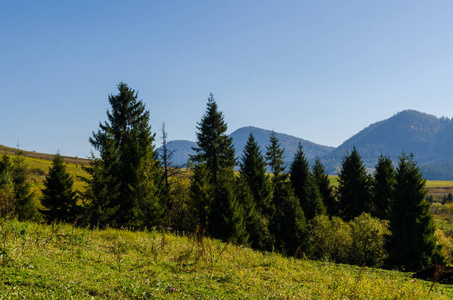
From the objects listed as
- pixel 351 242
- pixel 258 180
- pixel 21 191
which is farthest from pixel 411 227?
pixel 21 191

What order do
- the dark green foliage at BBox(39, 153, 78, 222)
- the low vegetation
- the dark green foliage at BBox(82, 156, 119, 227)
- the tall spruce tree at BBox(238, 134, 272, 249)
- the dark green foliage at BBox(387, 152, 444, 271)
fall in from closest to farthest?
the low vegetation
the dark green foliage at BBox(82, 156, 119, 227)
the dark green foliage at BBox(387, 152, 444, 271)
the dark green foliage at BBox(39, 153, 78, 222)
the tall spruce tree at BBox(238, 134, 272, 249)

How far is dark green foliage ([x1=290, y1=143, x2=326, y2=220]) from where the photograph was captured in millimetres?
51938

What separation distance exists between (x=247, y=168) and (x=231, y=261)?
125 feet

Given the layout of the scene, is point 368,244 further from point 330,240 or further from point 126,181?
point 126,181

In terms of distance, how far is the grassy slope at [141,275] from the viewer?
7090 millimetres

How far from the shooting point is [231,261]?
13.4 metres

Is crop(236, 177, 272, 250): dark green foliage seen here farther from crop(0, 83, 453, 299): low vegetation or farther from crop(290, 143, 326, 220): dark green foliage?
crop(290, 143, 326, 220): dark green foliage

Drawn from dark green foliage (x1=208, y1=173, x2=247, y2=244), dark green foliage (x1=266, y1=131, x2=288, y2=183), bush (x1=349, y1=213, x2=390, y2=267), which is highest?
dark green foliage (x1=266, y1=131, x2=288, y2=183)

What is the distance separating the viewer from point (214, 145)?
1870 inches

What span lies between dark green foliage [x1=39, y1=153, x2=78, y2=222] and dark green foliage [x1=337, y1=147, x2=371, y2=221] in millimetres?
52073

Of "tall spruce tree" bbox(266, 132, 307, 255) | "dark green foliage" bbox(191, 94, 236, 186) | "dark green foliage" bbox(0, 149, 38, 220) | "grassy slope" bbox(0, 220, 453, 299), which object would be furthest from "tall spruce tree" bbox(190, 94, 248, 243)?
"dark green foliage" bbox(0, 149, 38, 220)

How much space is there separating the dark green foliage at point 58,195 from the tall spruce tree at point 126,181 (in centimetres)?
403

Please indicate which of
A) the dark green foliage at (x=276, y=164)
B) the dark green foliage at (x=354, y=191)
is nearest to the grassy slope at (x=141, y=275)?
the dark green foliage at (x=276, y=164)

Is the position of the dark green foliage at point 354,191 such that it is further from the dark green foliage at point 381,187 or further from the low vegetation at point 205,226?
the dark green foliage at point 381,187
